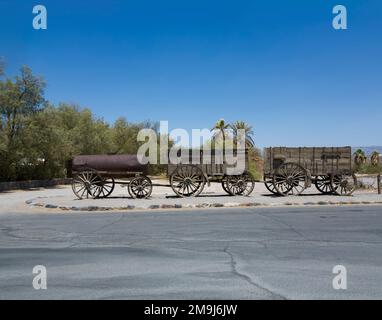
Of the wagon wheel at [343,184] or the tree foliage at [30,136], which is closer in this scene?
the wagon wheel at [343,184]

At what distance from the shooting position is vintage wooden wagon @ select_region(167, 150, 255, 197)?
23.6 m

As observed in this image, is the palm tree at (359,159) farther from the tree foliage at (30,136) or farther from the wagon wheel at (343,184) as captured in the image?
the tree foliage at (30,136)

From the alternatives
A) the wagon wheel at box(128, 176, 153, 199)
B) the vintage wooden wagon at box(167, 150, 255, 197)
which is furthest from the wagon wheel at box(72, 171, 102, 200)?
the vintage wooden wagon at box(167, 150, 255, 197)

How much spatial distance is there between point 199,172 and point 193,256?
→ 49.7 feet

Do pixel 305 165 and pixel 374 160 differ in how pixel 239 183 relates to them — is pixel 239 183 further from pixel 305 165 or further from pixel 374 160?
pixel 374 160

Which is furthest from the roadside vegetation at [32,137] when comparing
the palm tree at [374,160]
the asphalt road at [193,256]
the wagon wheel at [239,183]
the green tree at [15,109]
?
the palm tree at [374,160]

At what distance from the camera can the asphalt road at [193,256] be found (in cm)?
610

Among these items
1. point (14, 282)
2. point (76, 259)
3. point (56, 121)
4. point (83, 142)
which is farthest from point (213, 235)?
point (83, 142)

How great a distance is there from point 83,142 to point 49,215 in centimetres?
2592

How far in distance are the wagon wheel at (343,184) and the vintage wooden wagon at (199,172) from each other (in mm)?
4829

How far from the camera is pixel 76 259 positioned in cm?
830
